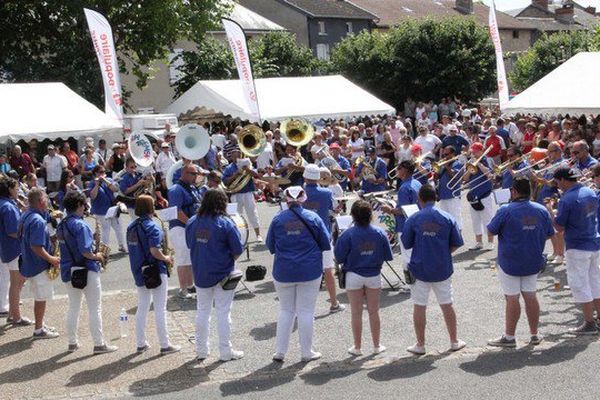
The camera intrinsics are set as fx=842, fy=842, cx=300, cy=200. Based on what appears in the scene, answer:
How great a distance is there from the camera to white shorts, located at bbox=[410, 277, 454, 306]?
859 cm

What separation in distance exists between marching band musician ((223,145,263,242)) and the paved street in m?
4.00

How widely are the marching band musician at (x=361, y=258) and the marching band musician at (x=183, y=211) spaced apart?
3.31 m

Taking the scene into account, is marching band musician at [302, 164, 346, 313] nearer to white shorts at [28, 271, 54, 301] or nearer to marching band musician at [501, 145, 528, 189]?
white shorts at [28, 271, 54, 301]

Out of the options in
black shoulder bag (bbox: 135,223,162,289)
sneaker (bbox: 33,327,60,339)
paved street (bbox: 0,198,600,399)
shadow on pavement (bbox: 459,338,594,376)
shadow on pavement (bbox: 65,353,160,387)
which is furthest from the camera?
sneaker (bbox: 33,327,60,339)

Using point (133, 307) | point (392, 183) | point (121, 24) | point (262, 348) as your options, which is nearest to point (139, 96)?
point (121, 24)

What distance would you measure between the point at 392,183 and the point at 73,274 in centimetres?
1280

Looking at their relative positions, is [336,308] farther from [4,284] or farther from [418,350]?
Answer: [4,284]

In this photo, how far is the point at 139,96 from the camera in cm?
4088

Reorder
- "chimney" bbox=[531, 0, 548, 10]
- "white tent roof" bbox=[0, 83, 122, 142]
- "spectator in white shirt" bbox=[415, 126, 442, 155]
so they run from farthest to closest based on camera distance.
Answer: "chimney" bbox=[531, 0, 548, 10]
"spectator in white shirt" bbox=[415, 126, 442, 155]
"white tent roof" bbox=[0, 83, 122, 142]

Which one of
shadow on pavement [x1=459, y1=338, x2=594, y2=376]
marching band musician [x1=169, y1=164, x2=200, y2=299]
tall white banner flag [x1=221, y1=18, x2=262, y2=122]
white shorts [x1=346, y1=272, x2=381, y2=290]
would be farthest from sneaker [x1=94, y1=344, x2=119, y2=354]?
tall white banner flag [x1=221, y1=18, x2=262, y2=122]

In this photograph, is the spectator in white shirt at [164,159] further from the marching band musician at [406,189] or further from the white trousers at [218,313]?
the white trousers at [218,313]

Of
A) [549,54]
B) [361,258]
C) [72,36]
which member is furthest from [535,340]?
[549,54]

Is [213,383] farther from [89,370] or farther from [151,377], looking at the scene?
[89,370]

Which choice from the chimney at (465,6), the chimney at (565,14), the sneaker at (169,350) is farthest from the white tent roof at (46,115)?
the chimney at (565,14)
